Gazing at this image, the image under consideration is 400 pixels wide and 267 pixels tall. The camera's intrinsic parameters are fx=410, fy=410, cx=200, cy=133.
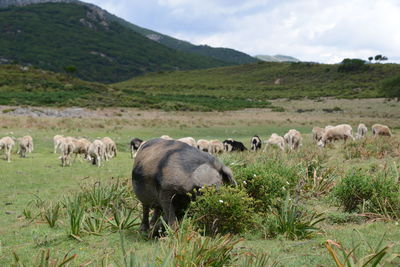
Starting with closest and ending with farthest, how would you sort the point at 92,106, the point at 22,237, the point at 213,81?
the point at 22,237 < the point at 92,106 < the point at 213,81

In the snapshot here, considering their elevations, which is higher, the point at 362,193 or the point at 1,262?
the point at 362,193

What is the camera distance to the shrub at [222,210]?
6516mm

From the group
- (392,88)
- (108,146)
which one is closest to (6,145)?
(108,146)

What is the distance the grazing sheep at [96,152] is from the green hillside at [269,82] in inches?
2176

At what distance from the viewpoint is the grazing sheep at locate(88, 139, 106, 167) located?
59.5ft

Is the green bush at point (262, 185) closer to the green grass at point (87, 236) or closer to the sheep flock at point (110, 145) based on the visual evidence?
the green grass at point (87, 236)

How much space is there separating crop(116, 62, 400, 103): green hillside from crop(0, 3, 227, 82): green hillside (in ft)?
114

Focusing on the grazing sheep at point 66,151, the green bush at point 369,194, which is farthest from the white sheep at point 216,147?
the green bush at point 369,194

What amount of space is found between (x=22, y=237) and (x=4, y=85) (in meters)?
56.5

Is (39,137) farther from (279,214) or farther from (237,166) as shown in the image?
(279,214)

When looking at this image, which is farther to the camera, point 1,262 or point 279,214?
point 279,214

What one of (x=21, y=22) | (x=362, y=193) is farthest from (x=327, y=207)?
(x=21, y=22)

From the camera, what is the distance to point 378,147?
50.4ft

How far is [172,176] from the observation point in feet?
21.5
